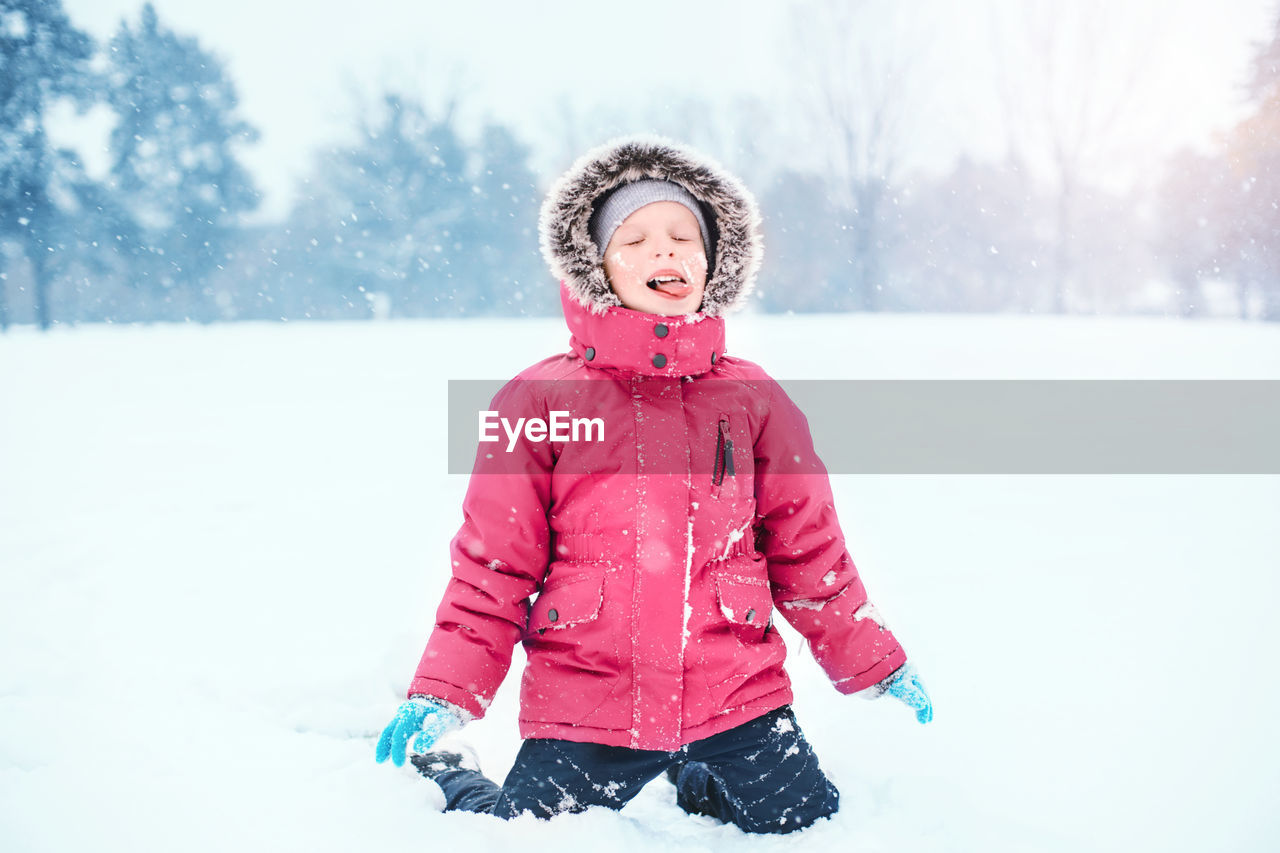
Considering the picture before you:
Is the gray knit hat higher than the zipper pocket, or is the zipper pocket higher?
the gray knit hat

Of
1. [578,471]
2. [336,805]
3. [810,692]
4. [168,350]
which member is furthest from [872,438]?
[168,350]

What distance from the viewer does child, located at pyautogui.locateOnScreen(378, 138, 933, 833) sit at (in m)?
1.52

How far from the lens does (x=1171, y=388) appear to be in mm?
6055

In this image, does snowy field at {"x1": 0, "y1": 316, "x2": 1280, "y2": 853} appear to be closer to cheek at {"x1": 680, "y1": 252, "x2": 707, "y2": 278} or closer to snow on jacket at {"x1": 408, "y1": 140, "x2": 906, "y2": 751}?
snow on jacket at {"x1": 408, "y1": 140, "x2": 906, "y2": 751}

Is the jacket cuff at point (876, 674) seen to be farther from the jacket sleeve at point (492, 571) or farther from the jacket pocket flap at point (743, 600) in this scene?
the jacket sleeve at point (492, 571)

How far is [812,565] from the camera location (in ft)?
5.66

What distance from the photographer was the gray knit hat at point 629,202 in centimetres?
169

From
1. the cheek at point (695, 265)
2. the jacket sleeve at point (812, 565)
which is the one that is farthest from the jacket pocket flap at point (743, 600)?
the cheek at point (695, 265)

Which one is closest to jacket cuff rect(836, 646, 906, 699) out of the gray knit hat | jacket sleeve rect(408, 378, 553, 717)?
jacket sleeve rect(408, 378, 553, 717)

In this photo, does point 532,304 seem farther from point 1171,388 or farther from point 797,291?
point 1171,388

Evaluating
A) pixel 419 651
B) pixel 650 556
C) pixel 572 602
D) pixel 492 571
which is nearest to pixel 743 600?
pixel 650 556

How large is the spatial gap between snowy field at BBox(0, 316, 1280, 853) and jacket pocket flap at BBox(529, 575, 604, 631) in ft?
1.31

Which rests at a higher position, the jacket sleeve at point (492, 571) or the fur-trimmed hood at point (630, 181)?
the fur-trimmed hood at point (630, 181)

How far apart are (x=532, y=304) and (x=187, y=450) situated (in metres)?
17.8
